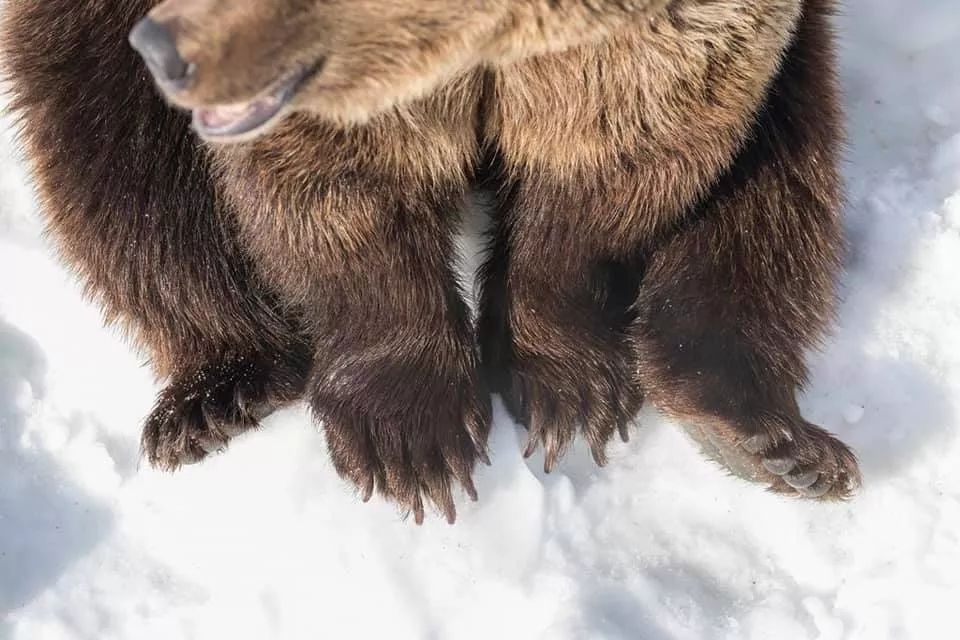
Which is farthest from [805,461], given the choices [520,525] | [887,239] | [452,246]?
[452,246]

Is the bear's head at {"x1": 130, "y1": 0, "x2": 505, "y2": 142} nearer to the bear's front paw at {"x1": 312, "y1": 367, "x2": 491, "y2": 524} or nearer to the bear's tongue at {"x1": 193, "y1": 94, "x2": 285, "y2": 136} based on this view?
the bear's tongue at {"x1": 193, "y1": 94, "x2": 285, "y2": 136}

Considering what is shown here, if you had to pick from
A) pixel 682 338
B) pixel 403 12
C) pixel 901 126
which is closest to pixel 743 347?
pixel 682 338

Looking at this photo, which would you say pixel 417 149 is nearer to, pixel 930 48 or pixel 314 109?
pixel 314 109

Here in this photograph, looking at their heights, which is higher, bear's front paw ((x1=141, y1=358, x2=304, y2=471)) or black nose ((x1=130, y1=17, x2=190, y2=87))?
black nose ((x1=130, y1=17, x2=190, y2=87))

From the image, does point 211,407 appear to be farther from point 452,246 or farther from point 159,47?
point 159,47

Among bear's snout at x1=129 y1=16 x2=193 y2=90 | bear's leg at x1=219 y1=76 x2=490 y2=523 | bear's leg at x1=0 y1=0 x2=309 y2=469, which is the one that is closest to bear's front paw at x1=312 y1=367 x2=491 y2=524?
bear's leg at x1=219 y1=76 x2=490 y2=523

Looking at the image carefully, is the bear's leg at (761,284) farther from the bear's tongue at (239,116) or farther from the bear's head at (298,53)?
the bear's tongue at (239,116)

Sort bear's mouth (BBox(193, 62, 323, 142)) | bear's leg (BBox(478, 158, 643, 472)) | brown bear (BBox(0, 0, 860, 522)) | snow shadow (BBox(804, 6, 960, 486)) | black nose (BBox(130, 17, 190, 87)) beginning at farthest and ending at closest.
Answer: snow shadow (BBox(804, 6, 960, 486)), bear's leg (BBox(478, 158, 643, 472)), brown bear (BBox(0, 0, 860, 522)), bear's mouth (BBox(193, 62, 323, 142)), black nose (BBox(130, 17, 190, 87))
